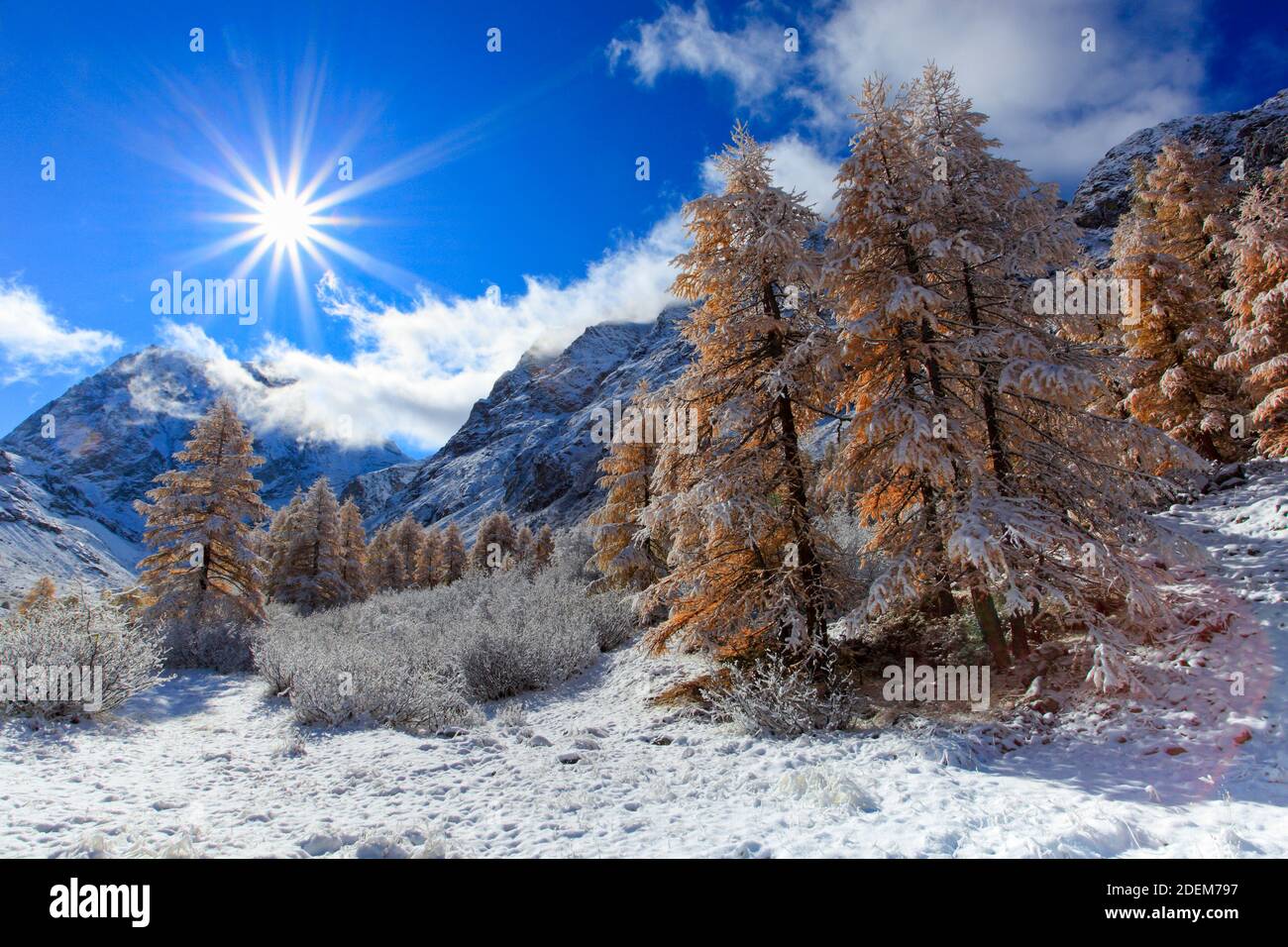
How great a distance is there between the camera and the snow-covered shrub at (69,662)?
7.90 metres

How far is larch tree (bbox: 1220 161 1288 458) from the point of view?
41.8 feet

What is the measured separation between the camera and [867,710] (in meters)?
8.37

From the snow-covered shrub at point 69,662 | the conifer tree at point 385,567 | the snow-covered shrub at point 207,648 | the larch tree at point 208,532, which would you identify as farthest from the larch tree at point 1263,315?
the conifer tree at point 385,567

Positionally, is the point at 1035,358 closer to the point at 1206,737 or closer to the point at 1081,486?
the point at 1081,486

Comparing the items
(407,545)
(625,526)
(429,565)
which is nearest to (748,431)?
(625,526)

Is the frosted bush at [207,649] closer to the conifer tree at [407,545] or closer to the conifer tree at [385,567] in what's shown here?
Answer: the conifer tree at [385,567]

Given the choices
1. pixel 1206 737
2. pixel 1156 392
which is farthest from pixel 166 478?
pixel 1156 392

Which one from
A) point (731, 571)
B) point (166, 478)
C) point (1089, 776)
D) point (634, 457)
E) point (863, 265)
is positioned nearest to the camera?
point (1089, 776)

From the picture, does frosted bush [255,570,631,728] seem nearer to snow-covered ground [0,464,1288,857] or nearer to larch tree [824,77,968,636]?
snow-covered ground [0,464,1288,857]

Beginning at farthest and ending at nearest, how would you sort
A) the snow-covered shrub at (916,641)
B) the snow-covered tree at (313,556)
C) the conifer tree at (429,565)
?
the conifer tree at (429,565)
the snow-covered tree at (313,556)
the snow-covered shrub at (916,641)

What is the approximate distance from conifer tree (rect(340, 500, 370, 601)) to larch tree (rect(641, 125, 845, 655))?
35.1m

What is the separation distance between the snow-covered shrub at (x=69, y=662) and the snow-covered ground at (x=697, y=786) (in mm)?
534

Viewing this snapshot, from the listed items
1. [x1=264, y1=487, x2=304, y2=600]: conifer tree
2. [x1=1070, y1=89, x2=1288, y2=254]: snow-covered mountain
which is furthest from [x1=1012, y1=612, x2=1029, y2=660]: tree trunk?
[x1=1070, y1=89, x2=1288, y2=254]: snow-covered mountain
